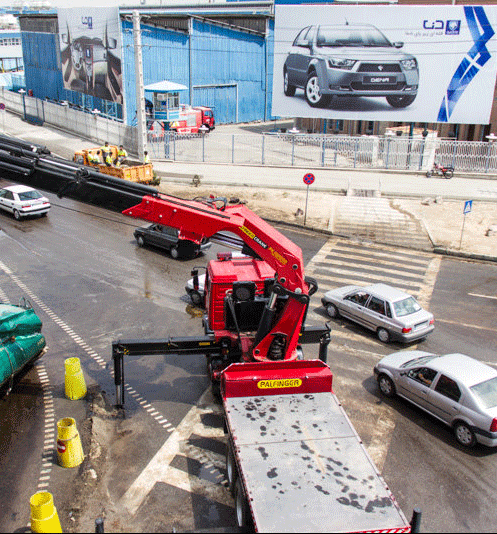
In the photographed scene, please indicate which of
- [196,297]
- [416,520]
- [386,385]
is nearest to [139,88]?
[196,297]

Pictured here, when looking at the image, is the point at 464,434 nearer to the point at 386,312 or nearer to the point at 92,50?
the point at 386,312

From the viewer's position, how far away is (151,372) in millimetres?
14508

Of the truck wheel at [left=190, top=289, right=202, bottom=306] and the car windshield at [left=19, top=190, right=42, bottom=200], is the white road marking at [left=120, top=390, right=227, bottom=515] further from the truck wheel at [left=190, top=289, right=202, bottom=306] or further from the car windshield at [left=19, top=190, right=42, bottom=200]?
the car windshield at [left=19, top=190, right=42, bottom=200]

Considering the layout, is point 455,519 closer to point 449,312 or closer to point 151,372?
point 151,372

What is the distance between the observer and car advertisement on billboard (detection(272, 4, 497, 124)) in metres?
40.1

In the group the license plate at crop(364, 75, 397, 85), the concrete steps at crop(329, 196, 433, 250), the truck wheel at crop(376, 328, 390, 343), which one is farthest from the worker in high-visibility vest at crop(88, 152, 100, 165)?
the truck wheel at crop(376, 328, 390, 343)

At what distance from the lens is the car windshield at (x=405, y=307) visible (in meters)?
16.3

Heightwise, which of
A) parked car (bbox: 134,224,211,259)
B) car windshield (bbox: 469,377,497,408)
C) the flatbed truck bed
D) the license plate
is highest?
the license plate

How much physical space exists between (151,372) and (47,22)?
2080 inches

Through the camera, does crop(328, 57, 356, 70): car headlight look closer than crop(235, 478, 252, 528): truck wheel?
No

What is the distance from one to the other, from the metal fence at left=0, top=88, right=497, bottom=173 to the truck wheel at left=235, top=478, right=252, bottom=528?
1296 inches

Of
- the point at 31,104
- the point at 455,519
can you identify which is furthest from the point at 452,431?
the point at 31,104

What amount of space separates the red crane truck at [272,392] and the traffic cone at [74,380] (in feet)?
3.98

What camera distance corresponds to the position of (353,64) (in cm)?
4209
